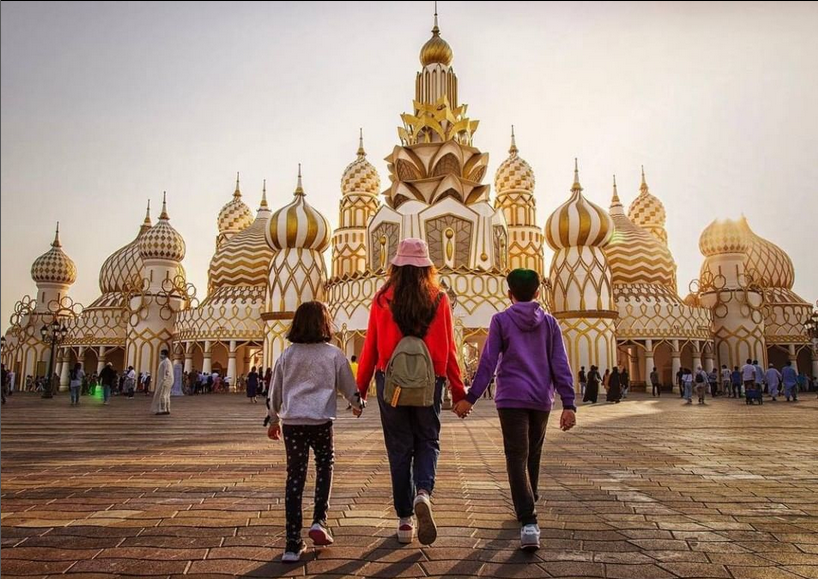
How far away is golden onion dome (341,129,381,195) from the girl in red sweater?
4212 cm

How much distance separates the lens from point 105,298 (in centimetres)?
4788

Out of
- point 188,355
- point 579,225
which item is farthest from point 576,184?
point 188,355

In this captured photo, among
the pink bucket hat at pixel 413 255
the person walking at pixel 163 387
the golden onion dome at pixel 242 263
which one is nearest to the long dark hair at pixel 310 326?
the pink bucket hat at pixel 413 255

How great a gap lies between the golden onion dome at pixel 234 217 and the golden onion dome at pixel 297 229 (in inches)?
634

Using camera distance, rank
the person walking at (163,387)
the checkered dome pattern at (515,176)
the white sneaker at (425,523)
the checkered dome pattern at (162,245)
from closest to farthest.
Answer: the white sneaker at (425,523) → the person walking at (163,387) → the checkered dome pattern at (515,176) → the checkered dome pattern at (162,245)

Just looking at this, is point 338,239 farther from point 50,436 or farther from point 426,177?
point 50,436

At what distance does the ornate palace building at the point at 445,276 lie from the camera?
1377 inches

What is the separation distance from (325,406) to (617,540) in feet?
5.98

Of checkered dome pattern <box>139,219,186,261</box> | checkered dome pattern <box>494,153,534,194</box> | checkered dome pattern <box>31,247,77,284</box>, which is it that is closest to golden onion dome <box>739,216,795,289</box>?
checkered dome pattern <box>494,153,534,194</box>

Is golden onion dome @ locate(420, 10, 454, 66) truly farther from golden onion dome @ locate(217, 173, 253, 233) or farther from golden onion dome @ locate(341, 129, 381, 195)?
golden onion dome @ locate(217, 173, 253, 233)

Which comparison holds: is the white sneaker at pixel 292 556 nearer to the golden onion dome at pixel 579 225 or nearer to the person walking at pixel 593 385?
the person walking at pixel 593 385

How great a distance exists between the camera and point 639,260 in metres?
43.1

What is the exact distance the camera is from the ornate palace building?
34969 millimetres

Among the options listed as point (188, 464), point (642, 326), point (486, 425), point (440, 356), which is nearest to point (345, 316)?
point (642, 326)
